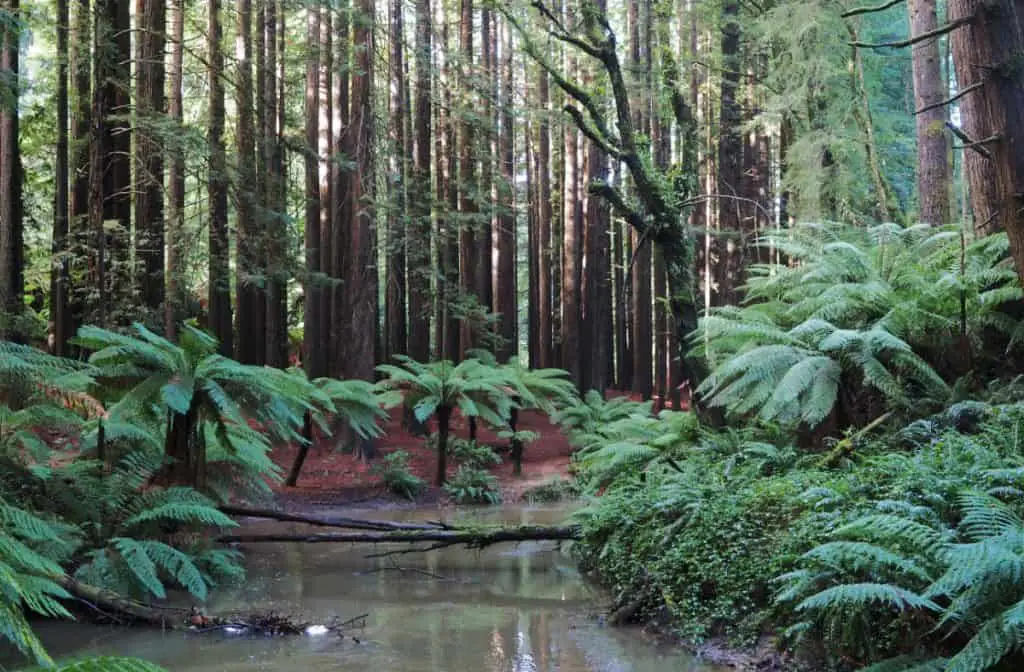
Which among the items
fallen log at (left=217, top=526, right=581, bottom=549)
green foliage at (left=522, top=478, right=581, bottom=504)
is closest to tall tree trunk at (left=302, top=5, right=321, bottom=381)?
green foliage at (left=522, top=478, right=581, bottom=504)

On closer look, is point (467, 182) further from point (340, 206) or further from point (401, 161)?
point (340, 206)

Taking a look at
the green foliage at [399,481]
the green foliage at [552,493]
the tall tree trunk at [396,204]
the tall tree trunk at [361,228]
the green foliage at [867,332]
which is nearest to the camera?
the green foliage at [867,332]

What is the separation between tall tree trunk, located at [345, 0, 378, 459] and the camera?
52.9 feet

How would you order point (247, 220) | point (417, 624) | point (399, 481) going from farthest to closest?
point (247, 220)
point (399, 481)
point (417, 624)

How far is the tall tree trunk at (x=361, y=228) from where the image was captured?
1612 centimetres

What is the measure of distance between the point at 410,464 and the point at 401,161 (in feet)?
25.8

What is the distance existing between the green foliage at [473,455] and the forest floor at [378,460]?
0.18 m

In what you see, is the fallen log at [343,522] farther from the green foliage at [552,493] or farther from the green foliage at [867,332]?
the green foliage at [552,493]

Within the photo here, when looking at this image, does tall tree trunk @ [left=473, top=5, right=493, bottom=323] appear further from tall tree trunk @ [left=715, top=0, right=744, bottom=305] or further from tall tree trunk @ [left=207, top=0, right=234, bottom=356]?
tall tree trunk @ [left=207, top=0, right=234, bottom=356]

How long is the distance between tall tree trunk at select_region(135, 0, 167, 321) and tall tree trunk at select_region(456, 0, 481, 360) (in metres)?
6.33

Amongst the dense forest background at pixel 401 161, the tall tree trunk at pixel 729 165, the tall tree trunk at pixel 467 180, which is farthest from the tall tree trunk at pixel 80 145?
the tall tree trunk at pixel 729 165

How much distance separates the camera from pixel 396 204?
58.4ft

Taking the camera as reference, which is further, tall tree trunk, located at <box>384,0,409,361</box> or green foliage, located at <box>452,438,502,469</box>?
tall tree trunk, located at <box>384,0,409,361</box>

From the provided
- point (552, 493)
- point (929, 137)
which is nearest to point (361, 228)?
→ point (552, 493)
